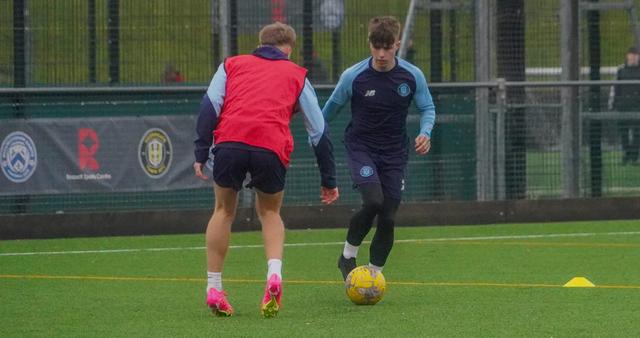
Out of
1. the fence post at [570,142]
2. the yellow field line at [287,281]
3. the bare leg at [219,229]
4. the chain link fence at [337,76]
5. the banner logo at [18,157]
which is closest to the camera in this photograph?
the bare leg at [219,229]

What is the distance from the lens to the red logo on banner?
15273 millimetres

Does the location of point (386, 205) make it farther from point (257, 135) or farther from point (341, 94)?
point (257, 135)

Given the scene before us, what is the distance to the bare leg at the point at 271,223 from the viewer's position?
890 cm

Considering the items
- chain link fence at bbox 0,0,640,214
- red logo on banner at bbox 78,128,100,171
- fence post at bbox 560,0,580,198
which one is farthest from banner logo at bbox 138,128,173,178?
fence post at bbox 560,0,580,198

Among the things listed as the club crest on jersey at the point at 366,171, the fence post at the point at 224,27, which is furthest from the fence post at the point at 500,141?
the club crest on jersey at the point at 366,171

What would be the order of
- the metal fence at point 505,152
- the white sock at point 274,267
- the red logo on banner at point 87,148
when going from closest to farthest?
the white sock at point 274,267
the red logo on banner at point 87,148
the metal fence at point 505,152

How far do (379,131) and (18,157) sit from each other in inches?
237

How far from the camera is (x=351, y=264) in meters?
10.3

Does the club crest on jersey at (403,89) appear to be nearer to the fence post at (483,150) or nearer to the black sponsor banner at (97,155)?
the black sponsor banner at (97,155)

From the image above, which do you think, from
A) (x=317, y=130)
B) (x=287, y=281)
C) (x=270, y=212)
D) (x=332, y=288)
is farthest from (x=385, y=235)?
(x=317, y=130)

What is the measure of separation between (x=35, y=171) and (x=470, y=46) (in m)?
5.21

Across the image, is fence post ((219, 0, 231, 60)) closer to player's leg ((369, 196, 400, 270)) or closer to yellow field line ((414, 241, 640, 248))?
yellow field line ((414, 241, 640, 248))

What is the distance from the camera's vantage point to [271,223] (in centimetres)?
898

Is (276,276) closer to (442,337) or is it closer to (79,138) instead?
(442,337)
